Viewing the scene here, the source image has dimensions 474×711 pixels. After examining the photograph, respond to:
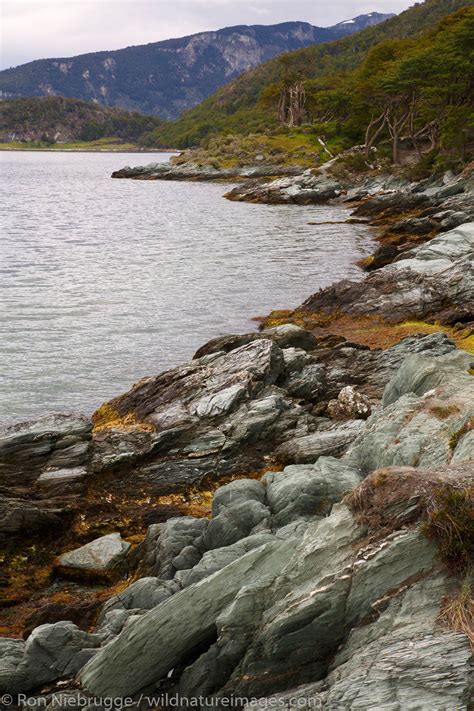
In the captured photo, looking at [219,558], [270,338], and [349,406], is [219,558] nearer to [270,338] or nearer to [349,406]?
[349,406]

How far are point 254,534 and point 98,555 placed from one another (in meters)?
4.34

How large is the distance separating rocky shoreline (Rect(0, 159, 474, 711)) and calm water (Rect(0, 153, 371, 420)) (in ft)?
16.0

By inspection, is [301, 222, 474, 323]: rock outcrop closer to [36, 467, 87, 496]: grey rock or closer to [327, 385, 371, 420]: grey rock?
[327, 385, 371, 420]: grey rock

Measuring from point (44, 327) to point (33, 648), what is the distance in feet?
83.3

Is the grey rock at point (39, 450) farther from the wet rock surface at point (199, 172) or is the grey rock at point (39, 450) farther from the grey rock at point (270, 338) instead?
the wet rock surface at point (199, 172)

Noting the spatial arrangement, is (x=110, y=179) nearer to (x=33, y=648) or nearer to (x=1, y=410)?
(x=1, y=410)

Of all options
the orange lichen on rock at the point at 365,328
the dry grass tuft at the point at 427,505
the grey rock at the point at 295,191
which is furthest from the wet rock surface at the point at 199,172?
the dry grass tuft at the point at 427,505

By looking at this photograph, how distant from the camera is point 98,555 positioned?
14.9 meters

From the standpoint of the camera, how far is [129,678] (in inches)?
371

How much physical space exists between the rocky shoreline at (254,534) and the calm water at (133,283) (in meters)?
4.86

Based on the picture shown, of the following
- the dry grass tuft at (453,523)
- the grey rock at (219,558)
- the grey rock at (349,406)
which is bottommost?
the grey rock at (349,406)

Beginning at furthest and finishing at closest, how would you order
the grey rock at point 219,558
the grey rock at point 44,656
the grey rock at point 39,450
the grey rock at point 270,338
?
the grey rock at point 270,338
the grey rock at point 39,450
the grey rock at point 219,558
the grey rock at point 44,656

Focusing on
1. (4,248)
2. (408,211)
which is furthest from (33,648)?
(408,211)

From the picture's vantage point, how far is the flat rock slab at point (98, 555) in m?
14.6
